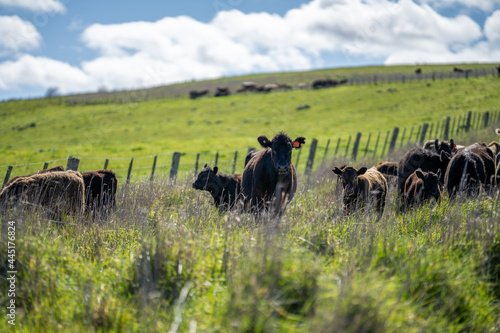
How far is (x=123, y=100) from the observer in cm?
6856

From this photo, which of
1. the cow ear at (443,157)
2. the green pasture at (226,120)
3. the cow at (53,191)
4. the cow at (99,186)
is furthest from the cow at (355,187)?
the green pasture at (226,120)

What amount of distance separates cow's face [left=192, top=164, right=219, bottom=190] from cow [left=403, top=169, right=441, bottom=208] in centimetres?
453

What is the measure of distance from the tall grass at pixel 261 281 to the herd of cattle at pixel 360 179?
164 centimetres

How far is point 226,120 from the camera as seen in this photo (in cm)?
4500

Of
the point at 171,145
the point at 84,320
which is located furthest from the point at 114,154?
the point at 84,320

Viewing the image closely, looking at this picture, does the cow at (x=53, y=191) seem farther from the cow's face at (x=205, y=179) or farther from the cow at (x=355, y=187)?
the cow at (x=355, y=187)

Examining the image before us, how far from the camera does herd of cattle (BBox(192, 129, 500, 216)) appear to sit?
25.8 feet

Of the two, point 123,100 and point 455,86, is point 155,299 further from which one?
point 123,100

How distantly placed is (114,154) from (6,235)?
24.1 meters

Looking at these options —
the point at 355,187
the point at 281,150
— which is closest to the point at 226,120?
the point at 355,187

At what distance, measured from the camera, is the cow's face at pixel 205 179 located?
10.1 meters

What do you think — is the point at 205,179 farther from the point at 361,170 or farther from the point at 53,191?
the point at 53,191

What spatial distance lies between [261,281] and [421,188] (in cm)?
655

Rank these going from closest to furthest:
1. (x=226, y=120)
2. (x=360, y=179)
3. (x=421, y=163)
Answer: (x=360, y=179) → (x=421, y=163) → (x=226, y=120)
